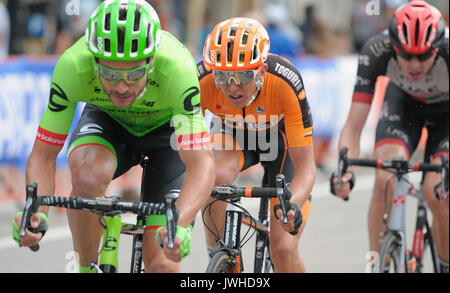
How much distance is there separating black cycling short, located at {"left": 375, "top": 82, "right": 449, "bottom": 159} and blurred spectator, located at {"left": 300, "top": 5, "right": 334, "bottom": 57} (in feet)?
25.1

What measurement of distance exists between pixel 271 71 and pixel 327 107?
7617 millimetres

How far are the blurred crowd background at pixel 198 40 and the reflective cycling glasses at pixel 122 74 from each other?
4521mm

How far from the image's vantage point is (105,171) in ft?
15.9

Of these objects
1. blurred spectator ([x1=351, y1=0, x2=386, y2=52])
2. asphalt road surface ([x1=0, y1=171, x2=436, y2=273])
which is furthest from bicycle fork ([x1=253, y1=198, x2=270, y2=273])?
blurred spectator ([x1=351, y1=0, x2=386, y2=52])

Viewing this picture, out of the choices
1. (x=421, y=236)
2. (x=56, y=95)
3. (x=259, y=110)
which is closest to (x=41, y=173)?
(x=56, y=95)

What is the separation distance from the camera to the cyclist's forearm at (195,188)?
4.39 meters

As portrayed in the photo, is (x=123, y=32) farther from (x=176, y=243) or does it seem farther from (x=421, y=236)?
(x=421, y=236)

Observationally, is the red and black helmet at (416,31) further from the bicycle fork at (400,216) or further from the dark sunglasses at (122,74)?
the dark sunglasses at (122,74)

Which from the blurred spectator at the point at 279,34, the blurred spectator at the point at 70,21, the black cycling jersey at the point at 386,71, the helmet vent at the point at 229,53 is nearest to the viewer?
the helmet vent at the point at 229,53

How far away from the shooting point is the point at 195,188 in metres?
4.44

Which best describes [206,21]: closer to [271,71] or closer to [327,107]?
[327,107]

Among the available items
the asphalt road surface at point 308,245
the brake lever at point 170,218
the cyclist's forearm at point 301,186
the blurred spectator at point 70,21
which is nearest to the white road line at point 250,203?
the asphalt road surface at point 308,245

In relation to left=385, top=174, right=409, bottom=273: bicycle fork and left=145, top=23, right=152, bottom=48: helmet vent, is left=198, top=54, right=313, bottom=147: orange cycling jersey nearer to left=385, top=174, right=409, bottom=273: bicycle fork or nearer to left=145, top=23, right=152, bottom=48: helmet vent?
left=385, top=174, right=409, bottom=273: bicycle fork

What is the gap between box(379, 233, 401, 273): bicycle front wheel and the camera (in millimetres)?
6184
